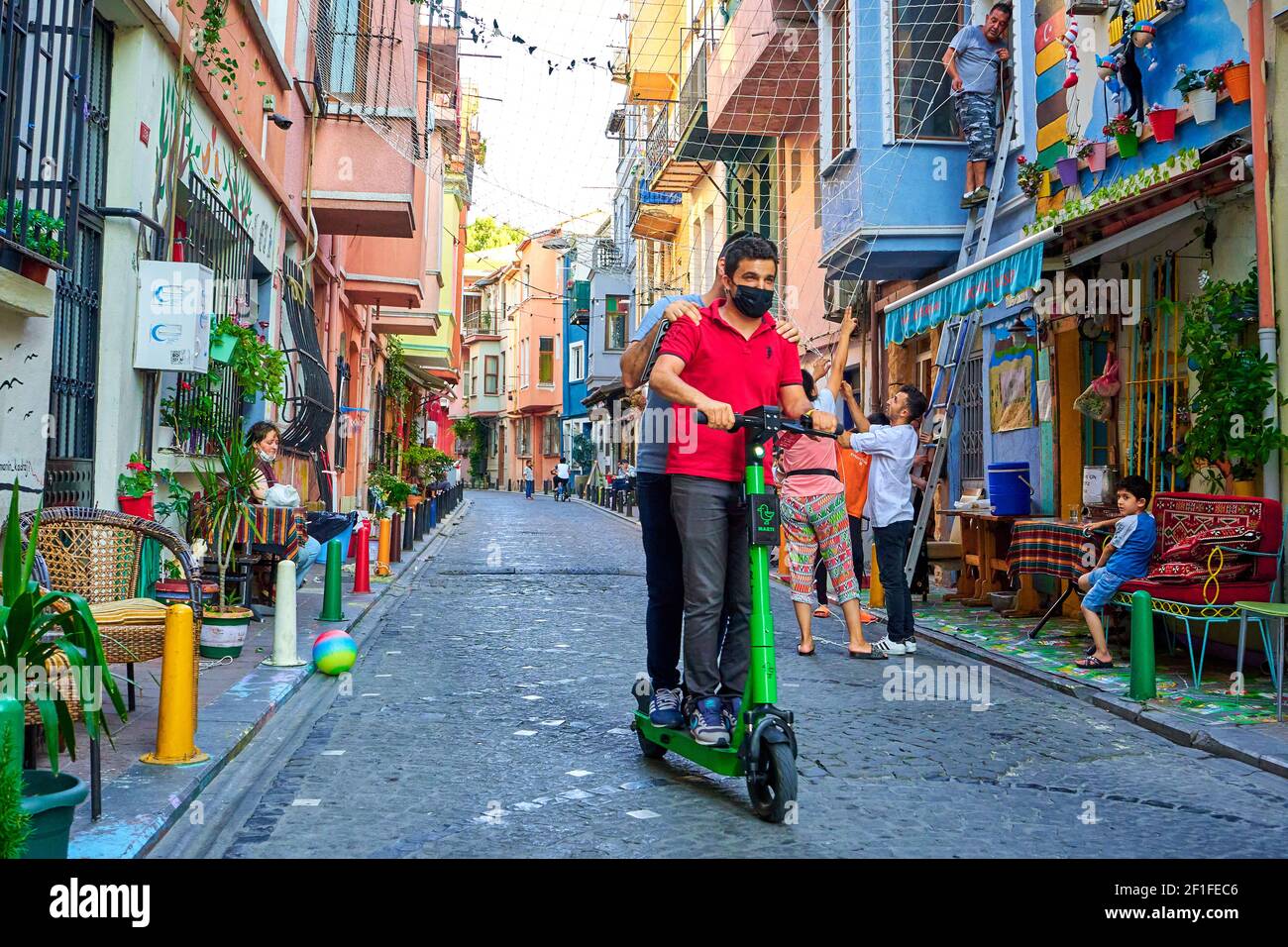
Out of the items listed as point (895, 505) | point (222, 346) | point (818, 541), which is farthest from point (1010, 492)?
point (222, 346)

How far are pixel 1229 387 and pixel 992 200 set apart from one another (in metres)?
5.09

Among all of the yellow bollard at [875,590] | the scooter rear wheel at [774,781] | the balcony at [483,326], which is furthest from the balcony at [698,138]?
the balcony at [483,326]

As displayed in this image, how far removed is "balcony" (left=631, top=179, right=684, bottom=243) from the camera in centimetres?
2989

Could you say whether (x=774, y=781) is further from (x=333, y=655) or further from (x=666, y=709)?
(x=333, y=655)

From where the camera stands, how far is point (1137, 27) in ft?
31.1

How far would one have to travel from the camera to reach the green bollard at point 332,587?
9094 millimetres

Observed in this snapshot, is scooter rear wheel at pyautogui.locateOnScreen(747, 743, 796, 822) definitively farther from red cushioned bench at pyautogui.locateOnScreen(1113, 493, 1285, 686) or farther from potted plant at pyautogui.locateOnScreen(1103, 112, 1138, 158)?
potted plant at pyautogui.locateOnScreen(1103, 112, 1138, 158)

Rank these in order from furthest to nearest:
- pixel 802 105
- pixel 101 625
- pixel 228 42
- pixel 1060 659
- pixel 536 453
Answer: pixel 536 453
pixel 802 105
pixel 228 42
pixel 1060 659
pixel 101 625

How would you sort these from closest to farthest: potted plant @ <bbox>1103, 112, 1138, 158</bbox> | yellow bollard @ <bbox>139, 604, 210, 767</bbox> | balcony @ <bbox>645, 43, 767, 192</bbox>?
yellow bollard @ <bbox>139, 604, 210, 767</bbox>, potted plant @ <bbox>1103, 112, 1138, 158</bbox>, balcony @ <bbox>645, 43, 767, 192</bbox>

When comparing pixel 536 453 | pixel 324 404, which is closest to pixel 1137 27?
pixel 324 404

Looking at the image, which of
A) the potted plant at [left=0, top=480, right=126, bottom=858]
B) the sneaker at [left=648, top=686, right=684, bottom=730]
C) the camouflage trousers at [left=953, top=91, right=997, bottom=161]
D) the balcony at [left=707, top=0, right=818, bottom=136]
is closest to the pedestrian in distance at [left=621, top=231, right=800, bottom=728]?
the sneaker at [left=648, top=686, right=684, bottom=730]

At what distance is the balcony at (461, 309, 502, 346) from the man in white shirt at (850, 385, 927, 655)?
6064cm

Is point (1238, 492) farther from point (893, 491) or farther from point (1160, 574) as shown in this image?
point (893, 491)
